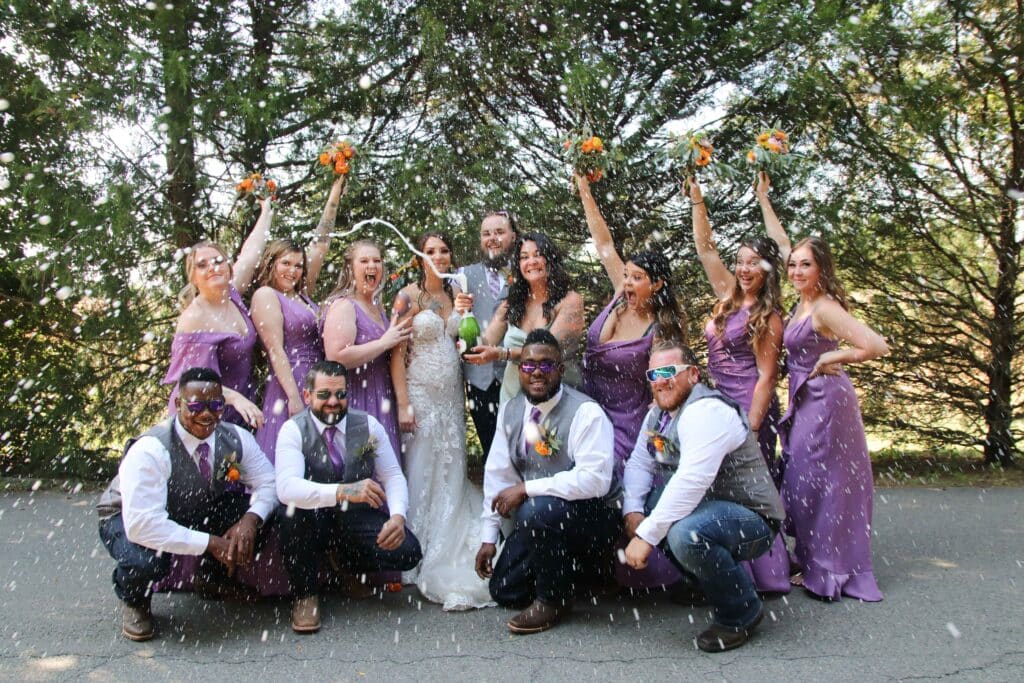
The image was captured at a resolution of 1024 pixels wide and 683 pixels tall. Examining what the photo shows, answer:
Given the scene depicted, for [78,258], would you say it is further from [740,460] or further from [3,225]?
[740,460]

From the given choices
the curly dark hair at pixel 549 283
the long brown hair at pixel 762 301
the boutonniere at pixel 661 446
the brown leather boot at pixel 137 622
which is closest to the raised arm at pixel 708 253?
the long brown hair at pixel 762 301

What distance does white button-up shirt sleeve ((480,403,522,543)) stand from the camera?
4.15 m

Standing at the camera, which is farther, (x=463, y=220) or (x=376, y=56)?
(x=376, y=56)

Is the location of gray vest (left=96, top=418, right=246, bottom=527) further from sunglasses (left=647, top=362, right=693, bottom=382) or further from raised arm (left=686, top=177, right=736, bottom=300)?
raised arm (left=686, top=177, right=736, bottom=300)

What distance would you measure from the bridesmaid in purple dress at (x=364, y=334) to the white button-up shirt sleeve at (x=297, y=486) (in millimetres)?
772

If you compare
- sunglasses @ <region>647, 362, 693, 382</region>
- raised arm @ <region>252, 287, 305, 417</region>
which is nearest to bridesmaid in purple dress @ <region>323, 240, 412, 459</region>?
raised arm @ <region>252, 287, 305, 417</region>

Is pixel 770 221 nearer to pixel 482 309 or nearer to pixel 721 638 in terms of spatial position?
pixel 482 309

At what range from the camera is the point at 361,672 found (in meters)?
3.40

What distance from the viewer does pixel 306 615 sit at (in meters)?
3.91

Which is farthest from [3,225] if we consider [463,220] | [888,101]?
[888,101]

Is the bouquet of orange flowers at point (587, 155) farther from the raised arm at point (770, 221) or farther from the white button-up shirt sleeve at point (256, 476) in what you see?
the white button-up shirt sleeve at point (256, 476)

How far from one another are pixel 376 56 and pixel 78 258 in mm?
3150

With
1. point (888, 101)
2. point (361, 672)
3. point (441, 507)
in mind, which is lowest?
point (361, 672)

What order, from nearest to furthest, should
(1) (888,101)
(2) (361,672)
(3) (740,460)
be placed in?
(2) (361,672), (3) (740,460), (1) (888,101)
